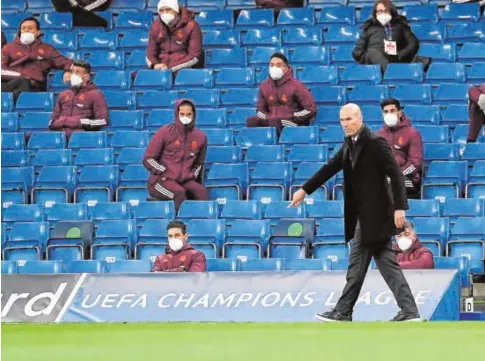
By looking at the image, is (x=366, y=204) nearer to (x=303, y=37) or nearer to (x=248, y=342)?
(x=248, y=342)

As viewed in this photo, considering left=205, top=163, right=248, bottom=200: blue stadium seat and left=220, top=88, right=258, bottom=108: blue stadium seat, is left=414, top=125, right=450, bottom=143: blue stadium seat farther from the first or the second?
left=220, top=88, right=258, bottom=108: blue stadium seat

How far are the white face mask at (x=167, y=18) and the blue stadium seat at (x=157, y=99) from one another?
998mm

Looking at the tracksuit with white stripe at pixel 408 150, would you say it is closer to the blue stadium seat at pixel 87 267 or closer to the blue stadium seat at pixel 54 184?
the blue stadium seat at pixel 87 267

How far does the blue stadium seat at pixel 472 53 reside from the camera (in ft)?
54.1

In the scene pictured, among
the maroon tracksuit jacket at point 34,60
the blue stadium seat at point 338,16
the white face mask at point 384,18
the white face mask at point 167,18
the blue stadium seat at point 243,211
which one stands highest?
the blue stadium seat at point 338,16

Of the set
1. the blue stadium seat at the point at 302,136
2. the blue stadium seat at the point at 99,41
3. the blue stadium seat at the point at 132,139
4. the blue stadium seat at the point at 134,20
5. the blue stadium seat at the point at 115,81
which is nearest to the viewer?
the blue stadium seat at the point at 302,136

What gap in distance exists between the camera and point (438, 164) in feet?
46.3

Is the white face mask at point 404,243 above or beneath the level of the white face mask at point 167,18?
beneath

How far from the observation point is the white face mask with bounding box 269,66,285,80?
49.9 ft

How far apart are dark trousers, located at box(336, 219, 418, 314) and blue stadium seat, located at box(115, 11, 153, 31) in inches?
367

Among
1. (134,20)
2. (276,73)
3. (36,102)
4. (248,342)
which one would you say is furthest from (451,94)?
(248,342)

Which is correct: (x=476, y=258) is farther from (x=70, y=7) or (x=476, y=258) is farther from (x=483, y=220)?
(x=70, y=7)

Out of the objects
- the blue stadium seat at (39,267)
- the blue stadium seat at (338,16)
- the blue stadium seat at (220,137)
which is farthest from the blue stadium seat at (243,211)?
the blue stadium seat at (338,16)

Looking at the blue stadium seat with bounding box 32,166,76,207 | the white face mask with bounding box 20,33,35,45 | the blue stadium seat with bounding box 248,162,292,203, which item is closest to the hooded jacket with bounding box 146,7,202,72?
the white face mask with bounding box 20,33,35,45
